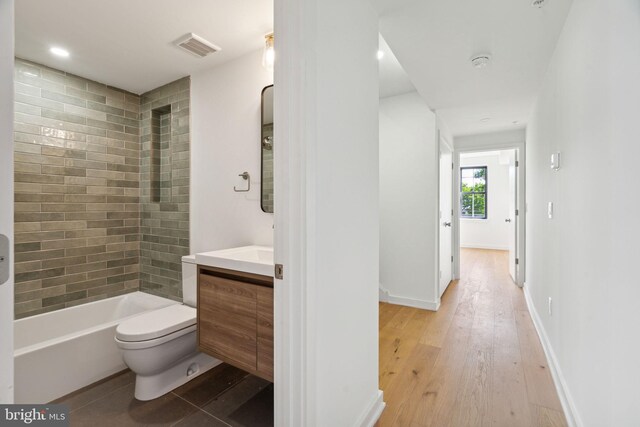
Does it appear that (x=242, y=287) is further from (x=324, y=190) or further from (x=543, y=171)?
(x=543, y=171)

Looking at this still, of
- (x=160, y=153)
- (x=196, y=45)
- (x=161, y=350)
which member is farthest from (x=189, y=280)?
(x=196, y=45)

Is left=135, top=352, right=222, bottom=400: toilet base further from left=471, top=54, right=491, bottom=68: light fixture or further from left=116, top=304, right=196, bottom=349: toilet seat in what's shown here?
left=471, top=54, right=491, bottom=68: light fixture

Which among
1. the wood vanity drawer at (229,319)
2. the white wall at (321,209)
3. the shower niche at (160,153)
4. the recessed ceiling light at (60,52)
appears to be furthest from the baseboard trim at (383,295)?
the recessed ceiling light at (60,52)

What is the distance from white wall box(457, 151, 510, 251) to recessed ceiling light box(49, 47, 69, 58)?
7707mm

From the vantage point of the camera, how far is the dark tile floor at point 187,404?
1700 millimetres

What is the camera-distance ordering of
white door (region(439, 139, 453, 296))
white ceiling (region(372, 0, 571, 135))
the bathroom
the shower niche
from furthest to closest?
white door (region(439, 139, 453, 296)) → the shower niche → the bathroom → white ceiling (region(372, 0, 571, 135))

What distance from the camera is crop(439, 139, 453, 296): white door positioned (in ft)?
12.1

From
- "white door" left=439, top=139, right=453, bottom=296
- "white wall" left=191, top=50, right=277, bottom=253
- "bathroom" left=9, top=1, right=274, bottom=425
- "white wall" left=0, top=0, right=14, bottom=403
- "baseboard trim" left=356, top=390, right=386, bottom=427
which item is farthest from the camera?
"white door" left=439, top=139, right=453, bottom=296

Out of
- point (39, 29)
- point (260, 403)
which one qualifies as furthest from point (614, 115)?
point (39, 29)

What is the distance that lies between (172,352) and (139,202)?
1.93 metres

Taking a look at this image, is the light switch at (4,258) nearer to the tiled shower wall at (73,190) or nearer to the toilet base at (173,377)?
the toilet base at (173,377)

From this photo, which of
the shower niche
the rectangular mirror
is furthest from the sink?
the shower niche

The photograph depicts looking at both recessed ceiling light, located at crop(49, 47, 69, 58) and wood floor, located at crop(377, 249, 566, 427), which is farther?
recessed ceiling light, located at crop(49, 47, 69, 58)

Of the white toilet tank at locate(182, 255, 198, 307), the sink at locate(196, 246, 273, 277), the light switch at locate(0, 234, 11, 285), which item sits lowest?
the white toilet tank at locate(182, 255, 198, 307)
